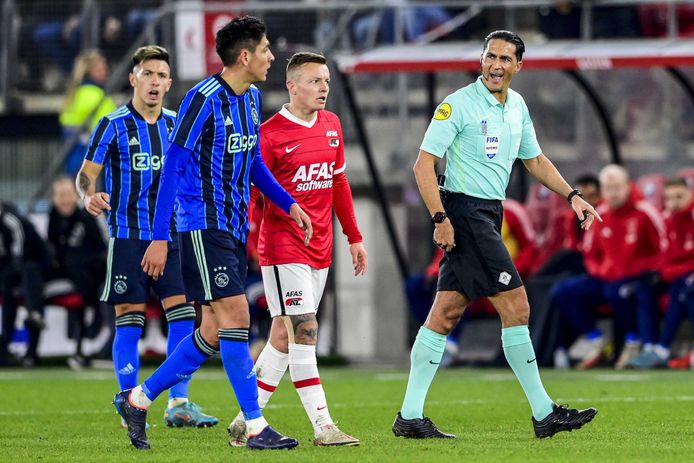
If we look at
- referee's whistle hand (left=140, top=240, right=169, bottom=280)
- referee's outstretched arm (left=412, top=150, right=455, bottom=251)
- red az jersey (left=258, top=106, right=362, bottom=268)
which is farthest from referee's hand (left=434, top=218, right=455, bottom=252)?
referee's whistle hand (left=140, top=240, right=169, bottom=280)

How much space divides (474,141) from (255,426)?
1.94m

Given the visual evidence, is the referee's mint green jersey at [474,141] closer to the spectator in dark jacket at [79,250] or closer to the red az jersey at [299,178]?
the red az jersey at [299,178]

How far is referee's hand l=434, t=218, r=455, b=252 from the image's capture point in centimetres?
877

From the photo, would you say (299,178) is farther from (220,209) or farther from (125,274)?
(125,274)

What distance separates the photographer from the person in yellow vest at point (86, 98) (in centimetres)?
1898

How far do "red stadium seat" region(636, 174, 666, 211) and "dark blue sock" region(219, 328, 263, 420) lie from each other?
9.19 meters

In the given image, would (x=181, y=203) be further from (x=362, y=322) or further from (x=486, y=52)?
(x=362, y=322)

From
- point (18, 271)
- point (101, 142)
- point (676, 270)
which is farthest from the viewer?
point (18, 271)

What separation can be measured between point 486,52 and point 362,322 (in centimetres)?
972

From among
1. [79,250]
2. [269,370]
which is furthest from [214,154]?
[79,250]

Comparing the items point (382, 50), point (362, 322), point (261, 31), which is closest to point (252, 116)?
point (261, 31)

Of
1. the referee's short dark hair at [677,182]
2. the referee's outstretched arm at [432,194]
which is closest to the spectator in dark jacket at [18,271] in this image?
the referee's short dark hair at [677,182]

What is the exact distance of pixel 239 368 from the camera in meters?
8.43

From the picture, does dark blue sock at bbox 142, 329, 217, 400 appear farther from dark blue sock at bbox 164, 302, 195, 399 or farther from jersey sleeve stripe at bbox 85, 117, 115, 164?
jersey sleeve stripe at bbox 85, 117, 115, 164
